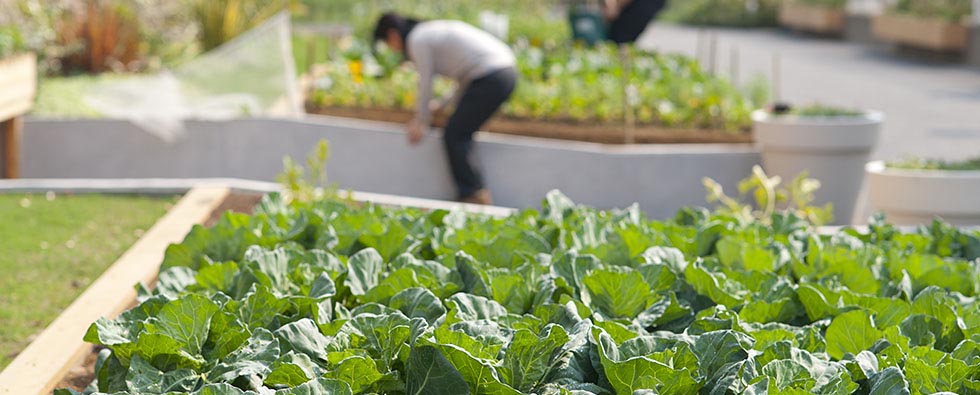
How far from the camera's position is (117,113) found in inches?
361

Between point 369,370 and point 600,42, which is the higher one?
point 369,370

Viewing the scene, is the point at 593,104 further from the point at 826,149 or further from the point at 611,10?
the point at 826,149

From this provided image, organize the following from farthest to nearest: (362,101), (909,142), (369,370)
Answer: (909,142) < (362,101) < (369,370)

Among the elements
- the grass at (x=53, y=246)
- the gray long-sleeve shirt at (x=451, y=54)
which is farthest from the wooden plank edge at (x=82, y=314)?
Answer: the gray long-sleeve shirt at (x=451, y=54)

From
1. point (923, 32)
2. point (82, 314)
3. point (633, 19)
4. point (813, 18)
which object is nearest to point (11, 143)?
point (633, 19)

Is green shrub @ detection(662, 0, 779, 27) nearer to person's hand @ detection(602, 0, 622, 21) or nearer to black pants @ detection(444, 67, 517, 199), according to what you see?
person's hand @ detection(602, 0, 622, 21)

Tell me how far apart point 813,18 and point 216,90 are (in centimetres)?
2275

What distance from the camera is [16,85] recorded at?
8164 millimetres

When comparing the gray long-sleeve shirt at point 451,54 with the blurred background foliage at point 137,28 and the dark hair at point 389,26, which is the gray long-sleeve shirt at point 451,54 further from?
the blurred background foliage at point 137,28

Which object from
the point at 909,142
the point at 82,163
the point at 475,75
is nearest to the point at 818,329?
the point at 475,75

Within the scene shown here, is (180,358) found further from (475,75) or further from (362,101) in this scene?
(362,101)

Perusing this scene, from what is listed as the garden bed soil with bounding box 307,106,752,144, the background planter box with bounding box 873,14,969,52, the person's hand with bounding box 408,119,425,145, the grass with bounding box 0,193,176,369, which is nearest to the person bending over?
the person's hand with bounding box 408,119,425,145

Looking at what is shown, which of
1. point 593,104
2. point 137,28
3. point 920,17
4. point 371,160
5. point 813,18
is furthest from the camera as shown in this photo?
point 813,18

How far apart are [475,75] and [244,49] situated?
7.12 feet
